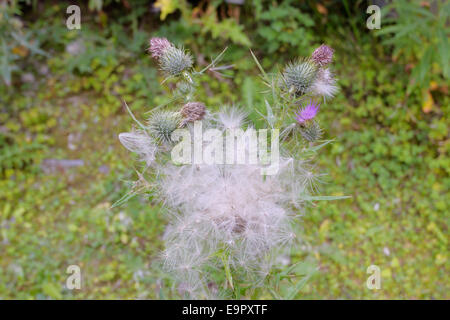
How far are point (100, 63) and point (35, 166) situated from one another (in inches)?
40.9

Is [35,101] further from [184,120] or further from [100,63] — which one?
[184,120]

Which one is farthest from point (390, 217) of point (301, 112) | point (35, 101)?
point (35, 101)

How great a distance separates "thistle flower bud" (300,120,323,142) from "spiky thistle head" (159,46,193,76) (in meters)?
0.53

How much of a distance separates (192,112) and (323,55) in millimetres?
538

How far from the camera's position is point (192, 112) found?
1.53 m

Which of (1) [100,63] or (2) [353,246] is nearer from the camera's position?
(2) [353,246]

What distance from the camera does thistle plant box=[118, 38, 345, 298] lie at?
1.58 meters

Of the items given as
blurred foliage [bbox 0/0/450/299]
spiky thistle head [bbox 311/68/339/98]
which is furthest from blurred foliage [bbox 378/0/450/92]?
spiky thistle head [bbox 311/68/339/98]

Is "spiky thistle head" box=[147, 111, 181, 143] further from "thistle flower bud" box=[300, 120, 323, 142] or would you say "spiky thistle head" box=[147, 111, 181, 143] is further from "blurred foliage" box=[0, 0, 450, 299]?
"blurred foliage" box=[0, 0, 450, 299]

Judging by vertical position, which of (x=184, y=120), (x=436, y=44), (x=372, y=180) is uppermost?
(x=436, y=44)

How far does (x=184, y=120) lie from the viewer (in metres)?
1.54

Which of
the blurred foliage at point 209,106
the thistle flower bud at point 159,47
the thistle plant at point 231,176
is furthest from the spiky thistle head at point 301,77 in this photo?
the blurred foliage at point 209,106

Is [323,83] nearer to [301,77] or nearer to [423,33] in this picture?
[301,77]

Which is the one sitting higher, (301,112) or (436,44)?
(436,44)
